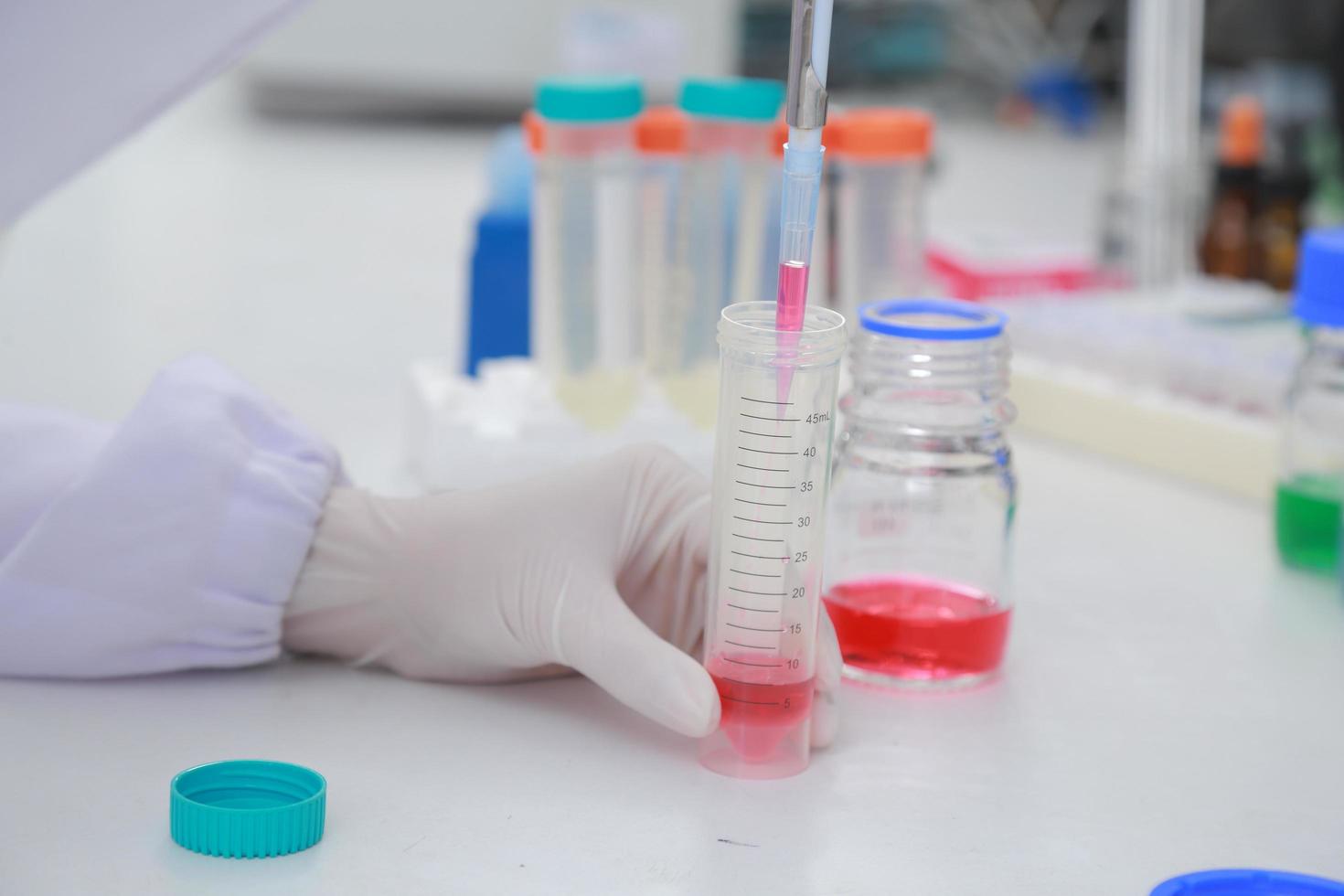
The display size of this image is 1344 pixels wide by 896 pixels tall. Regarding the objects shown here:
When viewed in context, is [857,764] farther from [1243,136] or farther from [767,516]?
[1243,136]

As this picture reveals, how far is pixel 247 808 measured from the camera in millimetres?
695

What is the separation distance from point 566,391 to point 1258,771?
627mm

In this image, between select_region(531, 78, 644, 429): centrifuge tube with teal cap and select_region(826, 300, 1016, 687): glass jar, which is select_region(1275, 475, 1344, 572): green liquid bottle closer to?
select_region(826, 300, 1016, 687): glass jar

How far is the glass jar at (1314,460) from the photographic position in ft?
3.66

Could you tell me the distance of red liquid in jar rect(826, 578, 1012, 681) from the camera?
2.96 ft

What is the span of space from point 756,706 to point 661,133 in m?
0.64

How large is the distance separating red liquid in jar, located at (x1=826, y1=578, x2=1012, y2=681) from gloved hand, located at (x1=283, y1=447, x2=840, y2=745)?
4.0 inches

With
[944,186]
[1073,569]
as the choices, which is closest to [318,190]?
[944,186]

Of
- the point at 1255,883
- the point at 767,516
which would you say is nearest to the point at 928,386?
the point at 767,516

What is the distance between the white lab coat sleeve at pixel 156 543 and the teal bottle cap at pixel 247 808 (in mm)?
161

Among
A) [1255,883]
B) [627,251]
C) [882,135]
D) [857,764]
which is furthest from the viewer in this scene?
[882,135]

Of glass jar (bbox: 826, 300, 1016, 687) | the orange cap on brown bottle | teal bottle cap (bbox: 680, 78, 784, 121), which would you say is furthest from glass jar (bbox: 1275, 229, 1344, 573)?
the orange cap on brown bottle

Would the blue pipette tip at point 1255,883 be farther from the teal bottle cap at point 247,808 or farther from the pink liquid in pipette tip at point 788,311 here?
the teal bottle cap at point 247,808

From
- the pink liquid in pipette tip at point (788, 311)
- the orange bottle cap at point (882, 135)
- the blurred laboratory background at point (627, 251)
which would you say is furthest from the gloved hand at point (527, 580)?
the orange bottle cap at point (882, 135)
